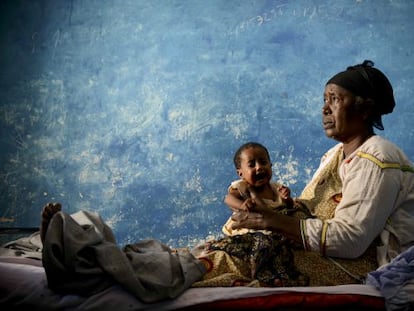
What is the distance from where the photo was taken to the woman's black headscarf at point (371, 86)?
236cm

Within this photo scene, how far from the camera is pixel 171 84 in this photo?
14.5 feet

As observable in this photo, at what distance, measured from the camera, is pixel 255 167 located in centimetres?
278

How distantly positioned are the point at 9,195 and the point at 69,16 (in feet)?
5.29

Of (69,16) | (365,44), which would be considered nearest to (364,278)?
(365,44)

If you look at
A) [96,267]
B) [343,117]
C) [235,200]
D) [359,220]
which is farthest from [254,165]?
[96,267]

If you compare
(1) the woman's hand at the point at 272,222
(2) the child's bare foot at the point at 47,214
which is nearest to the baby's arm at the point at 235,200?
(1) the woman's hand at the point at 272,222

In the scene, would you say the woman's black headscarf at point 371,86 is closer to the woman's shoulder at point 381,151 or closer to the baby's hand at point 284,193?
the woman's shoulder at point 381,151

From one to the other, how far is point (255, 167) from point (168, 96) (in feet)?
5.97

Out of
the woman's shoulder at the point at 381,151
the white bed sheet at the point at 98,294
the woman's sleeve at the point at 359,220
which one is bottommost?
the white bed sheet at the point at 98,294

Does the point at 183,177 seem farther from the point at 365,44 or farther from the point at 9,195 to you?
the point at 365,44

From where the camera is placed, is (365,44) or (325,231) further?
(365,44)

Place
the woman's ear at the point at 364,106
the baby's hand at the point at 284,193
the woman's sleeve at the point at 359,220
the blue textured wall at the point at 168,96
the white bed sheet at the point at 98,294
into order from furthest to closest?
the blue textured wall at the point at 168,96, the baby's hand at the point at 284,193, the woman's ear at the point at 364,106, the woman's sleeve at the point at 359,220, the white bed sheet at the point at 98,294

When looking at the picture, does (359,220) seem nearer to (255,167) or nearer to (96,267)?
(255,167)

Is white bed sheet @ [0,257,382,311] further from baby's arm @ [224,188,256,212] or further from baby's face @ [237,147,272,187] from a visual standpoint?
baby's face @ [237,147,272,187]
